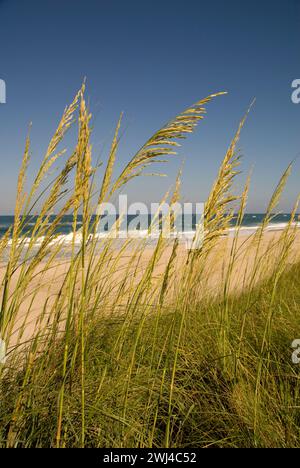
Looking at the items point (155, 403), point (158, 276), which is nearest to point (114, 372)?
point (155, 403)

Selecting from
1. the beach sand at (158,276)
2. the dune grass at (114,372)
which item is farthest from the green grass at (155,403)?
the beach sand at (158,276)

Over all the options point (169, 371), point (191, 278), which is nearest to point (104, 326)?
point (169, 371)

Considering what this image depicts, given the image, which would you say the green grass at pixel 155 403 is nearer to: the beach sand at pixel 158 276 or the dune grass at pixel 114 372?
the dune grass at pixel 114 372

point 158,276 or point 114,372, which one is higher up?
point 158,276

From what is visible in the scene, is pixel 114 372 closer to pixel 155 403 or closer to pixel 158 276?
pixel 155 403

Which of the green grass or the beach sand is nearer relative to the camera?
the green grass

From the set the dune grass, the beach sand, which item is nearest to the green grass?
the dune grass

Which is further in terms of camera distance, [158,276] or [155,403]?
[158,276]

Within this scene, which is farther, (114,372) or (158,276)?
(158,276)

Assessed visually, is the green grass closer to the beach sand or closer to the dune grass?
the dune grass
